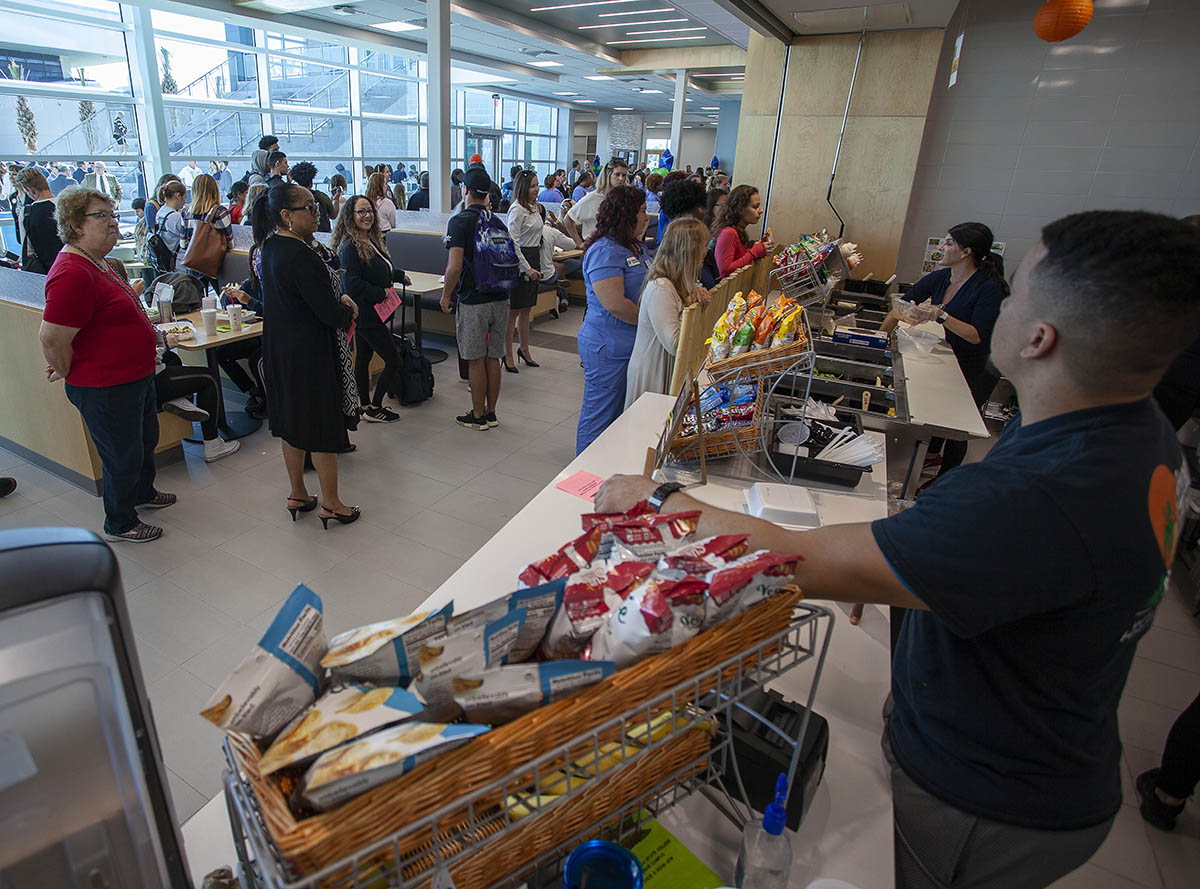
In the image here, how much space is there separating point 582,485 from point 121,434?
7.61 ft

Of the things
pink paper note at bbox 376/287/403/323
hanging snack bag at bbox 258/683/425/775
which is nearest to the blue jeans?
pink paper note at bbox 376/287/403/323

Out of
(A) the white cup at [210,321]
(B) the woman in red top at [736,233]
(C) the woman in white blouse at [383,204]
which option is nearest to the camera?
(A) the white cup at [210,321]

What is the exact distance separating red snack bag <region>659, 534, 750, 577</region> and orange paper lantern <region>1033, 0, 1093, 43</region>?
4053 mm

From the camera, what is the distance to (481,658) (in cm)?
67

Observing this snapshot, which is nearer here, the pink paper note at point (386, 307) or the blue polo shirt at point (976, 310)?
the blue polo shirt at point (976, 310)

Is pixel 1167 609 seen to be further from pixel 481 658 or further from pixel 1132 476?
pixel 481 658

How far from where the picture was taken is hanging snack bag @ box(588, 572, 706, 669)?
709 millimetres

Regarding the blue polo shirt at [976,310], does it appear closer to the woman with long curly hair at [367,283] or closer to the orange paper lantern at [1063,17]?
the orange paper lantern at [1063,17]

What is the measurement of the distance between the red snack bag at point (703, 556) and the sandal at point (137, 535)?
322 centimetres

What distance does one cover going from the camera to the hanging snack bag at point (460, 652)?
649 millimetres

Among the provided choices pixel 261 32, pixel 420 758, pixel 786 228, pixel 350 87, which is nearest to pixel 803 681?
pixel 420 758

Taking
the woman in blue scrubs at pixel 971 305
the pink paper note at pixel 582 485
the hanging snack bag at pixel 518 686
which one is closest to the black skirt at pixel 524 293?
the woman in blue scrubs at pixel 971 305

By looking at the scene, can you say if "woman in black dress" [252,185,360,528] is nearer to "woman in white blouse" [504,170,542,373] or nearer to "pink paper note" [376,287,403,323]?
"pink paper note" [376,287,403,323]

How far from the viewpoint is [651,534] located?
909 millimetres
